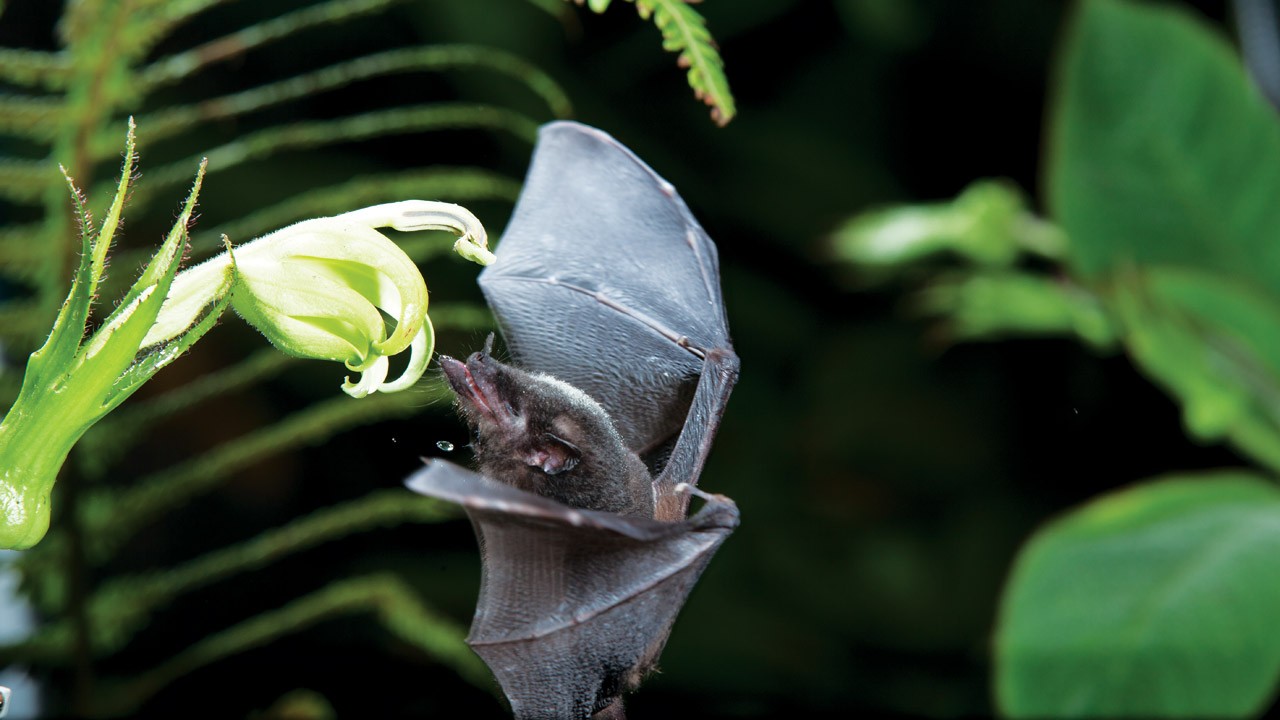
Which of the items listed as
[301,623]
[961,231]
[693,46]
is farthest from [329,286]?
Answer: [961,231]

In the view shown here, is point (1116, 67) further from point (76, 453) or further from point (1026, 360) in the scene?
point (76, 453)

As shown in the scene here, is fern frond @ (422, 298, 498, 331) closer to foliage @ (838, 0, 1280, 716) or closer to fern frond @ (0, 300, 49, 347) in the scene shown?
fern frond @ (0, 300, 49, 347)

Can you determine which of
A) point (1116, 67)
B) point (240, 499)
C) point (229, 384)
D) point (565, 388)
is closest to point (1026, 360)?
point (1116, 67)

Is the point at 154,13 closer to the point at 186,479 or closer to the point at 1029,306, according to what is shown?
the point at 186,479

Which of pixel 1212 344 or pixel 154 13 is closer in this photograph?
pixel 154 13

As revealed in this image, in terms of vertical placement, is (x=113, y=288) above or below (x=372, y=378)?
below

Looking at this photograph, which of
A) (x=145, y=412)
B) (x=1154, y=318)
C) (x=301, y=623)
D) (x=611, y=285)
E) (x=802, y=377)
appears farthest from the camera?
(x=802, y=377)

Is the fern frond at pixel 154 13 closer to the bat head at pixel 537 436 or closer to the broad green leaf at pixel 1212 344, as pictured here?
the bat head at pixel 537 436
